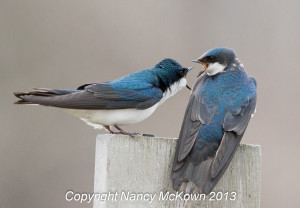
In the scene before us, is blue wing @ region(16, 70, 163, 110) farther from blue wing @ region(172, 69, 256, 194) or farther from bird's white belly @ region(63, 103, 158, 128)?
blue wing @ region(172, 69, 256, 194)

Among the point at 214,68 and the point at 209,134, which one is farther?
the point at 214,68

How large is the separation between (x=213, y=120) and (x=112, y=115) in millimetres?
478

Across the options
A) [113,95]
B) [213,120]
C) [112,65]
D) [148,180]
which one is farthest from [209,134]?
[112,65]

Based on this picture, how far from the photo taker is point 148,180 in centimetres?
198

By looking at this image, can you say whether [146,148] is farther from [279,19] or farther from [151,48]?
[279,19]

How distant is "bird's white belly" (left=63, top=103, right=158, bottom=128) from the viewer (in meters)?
2.66

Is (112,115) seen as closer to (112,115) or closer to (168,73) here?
(112,115)

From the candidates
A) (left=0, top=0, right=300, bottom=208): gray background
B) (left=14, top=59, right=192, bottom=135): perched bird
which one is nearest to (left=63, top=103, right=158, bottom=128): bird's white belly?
(left=14, top=59, right=192, bottom=135): perched bird

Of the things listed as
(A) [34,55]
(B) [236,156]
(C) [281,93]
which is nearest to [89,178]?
(A) [34,55]

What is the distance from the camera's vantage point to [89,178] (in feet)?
15.1

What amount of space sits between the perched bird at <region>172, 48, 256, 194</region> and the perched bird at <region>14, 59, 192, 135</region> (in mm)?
222

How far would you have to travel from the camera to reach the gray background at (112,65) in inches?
182

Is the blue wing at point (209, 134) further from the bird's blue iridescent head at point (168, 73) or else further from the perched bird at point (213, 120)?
the bird's blue iridescent head at point (168, 73)

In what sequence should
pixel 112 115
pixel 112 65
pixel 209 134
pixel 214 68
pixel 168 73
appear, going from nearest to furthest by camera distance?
pixel 209 134 → pixel 112 115 → pixel 214 68 → pixel 168 73 → pixel 112 65
